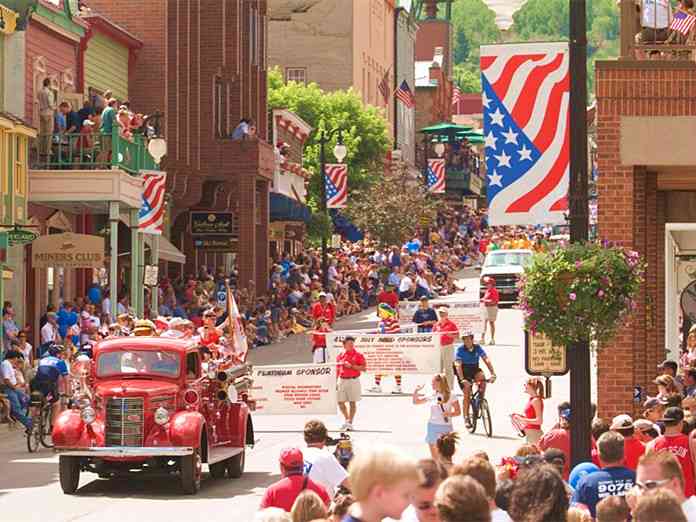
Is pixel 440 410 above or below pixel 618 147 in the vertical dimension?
below

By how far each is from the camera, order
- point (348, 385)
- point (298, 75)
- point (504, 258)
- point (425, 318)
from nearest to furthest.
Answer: point (348, 385) < point (425, 318) < point (504, 258) < point (298, 75)

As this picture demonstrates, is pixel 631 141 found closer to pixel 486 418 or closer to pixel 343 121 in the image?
pixel 486 418

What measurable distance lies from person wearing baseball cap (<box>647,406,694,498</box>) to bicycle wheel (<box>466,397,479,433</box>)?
45.5ft

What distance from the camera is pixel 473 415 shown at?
30.6m

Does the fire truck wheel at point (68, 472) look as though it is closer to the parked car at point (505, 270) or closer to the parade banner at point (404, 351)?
the parade banner at point (404, 351)

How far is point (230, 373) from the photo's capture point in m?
25.8

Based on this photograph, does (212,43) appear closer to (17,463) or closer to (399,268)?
(399,268)

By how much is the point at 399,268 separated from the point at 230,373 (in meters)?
40.9

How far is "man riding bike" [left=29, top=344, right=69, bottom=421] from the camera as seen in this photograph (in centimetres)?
3036

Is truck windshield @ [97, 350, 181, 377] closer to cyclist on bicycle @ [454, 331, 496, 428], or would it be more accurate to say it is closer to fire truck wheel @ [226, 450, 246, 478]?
fire truck wheel @ [226, 450, 246, 478]

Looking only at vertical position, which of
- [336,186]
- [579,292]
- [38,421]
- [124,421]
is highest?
[336,186]

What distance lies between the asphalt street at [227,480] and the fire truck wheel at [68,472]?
129mm

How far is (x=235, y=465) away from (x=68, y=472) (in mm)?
2639

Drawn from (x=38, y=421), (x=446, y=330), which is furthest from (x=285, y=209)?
(x=38, y=421)
